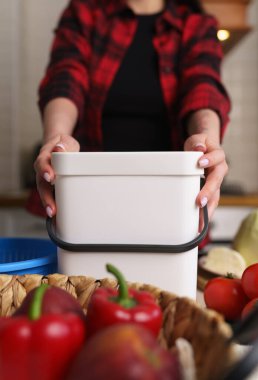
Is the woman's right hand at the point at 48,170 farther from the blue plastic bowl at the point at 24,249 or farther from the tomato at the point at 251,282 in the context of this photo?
the tomato at the point at 251,282

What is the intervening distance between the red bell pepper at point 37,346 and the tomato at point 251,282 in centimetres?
31

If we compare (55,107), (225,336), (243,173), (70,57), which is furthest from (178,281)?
(243,173)

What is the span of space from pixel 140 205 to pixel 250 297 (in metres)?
0.19

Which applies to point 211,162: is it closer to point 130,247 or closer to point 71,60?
point 130,247

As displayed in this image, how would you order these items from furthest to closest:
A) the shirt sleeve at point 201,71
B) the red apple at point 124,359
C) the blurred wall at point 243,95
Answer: the blurred wall at point 243,95 → the shirt sleeve at point 201,71 → the red apple at point 124,359

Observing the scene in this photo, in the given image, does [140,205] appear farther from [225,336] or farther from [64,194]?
[225,336]

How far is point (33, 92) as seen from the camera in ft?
7.30

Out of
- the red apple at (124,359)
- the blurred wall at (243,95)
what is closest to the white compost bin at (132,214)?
the red apple at (124,359)

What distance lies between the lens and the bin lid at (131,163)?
515 mm

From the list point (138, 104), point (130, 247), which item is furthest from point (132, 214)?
point (138, 104)

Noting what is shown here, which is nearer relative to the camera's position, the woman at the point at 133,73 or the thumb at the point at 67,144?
the thumb at the point at 67,144

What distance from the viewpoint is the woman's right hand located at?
59 centimetres

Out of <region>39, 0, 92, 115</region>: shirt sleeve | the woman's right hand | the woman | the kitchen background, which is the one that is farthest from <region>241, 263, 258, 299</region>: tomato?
the kitchen background

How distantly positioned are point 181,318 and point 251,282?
0.22 meters
